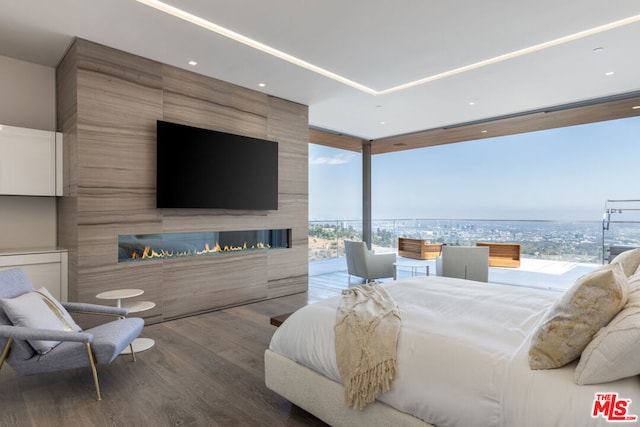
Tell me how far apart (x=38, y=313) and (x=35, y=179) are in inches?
79.2

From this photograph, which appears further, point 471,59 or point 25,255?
point 471,59

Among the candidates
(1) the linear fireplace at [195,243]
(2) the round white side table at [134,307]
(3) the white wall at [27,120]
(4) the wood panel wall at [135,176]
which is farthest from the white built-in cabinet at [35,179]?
(2) the round white side table at [134,307]

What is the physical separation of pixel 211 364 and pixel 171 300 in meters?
1.56

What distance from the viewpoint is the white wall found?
396cm

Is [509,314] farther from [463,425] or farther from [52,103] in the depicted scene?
[52,103]

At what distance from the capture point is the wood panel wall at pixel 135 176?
3.66 metres

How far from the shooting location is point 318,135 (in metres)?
7.11

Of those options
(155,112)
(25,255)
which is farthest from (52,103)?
(25,255)

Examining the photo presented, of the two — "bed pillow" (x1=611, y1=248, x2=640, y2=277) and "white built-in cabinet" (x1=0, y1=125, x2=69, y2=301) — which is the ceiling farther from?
"bed pillow" (x1=611, y1=248, x2=640, y2=277)

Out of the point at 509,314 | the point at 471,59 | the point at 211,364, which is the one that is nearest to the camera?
the point at 509,314

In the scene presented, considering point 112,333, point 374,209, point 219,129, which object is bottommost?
point 112,333

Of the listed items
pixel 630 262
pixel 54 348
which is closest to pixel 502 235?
pixel 630 262

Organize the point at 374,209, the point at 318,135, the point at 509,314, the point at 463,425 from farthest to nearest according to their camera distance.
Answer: the point at 374,209 → the point at 318,135 → the point at 509,314 → the point at 463,425

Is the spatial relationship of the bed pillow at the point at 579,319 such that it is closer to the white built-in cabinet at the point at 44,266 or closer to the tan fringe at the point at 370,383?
the tan fringe at the point at 370,383
